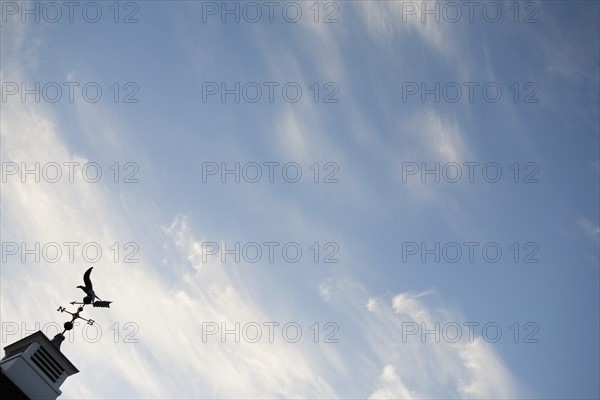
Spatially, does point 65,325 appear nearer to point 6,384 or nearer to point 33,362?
point 33,362

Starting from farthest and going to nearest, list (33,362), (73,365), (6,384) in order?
(73,365) < (33,362) < (6,384)

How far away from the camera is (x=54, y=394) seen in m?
22.2

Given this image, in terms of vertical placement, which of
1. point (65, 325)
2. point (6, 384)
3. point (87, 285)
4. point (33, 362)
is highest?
point (87, 285)

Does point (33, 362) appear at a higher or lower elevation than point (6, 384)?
higher

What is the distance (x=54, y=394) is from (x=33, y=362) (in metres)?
2.02

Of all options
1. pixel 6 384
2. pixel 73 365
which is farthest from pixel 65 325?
pixel 6 384

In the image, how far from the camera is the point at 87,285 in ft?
80.8

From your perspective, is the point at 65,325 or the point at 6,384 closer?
the point at 6,384

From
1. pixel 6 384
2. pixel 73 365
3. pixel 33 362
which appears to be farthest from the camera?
pixel 73 365

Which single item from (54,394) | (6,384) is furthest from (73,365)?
(6,384)

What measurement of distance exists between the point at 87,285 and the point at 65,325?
100 inches

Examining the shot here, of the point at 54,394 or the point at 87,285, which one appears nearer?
the point at 54,394

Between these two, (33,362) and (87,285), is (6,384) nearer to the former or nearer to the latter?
(33,362)

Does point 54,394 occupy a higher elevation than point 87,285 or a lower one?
lower
